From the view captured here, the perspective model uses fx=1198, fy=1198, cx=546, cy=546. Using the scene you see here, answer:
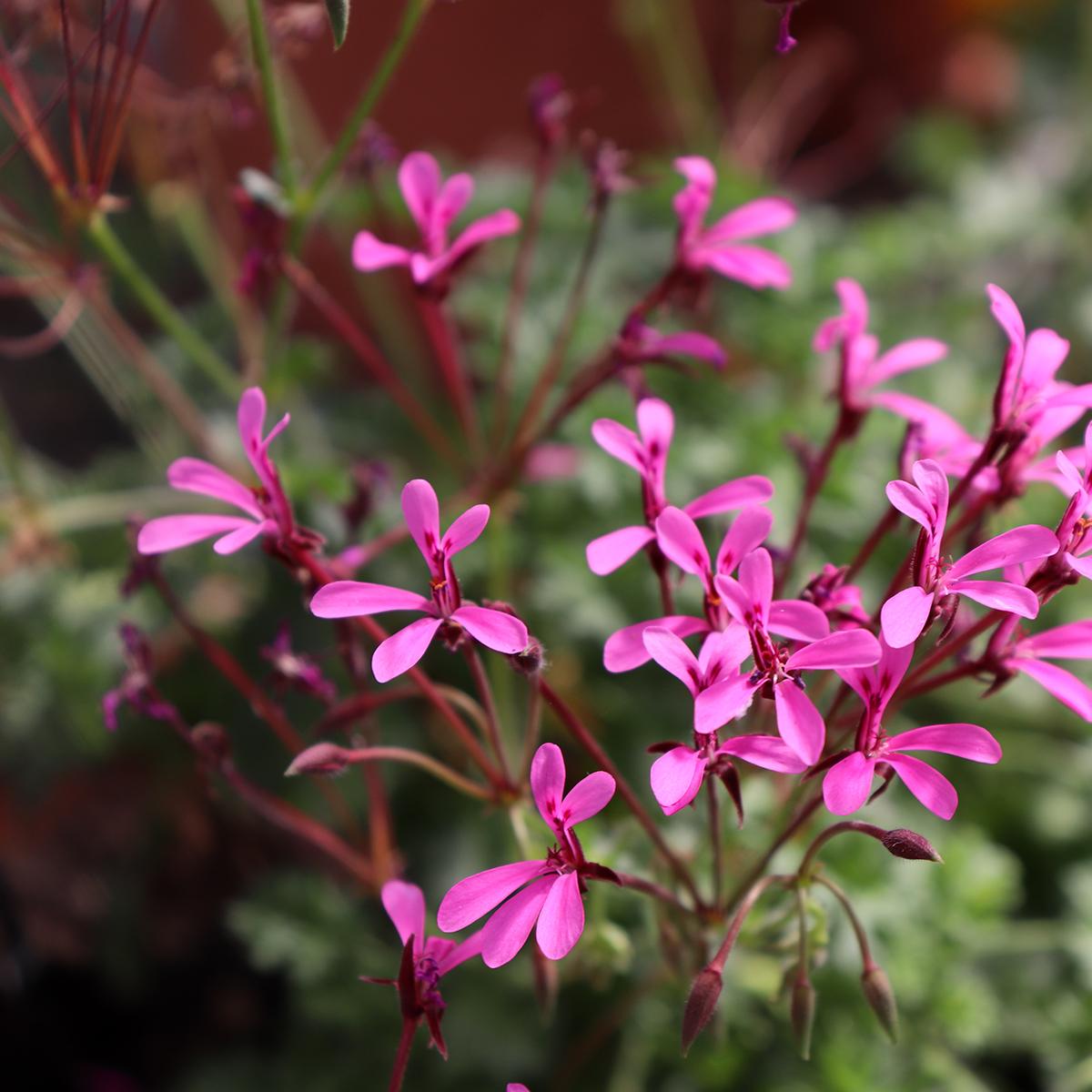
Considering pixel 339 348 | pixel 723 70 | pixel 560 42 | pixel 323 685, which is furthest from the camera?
pixel 723 70

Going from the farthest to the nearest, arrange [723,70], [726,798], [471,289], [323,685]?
[723,70] → [471,289] → [726,798] → [323,685]

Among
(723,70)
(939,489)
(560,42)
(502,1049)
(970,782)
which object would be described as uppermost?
(939,489)

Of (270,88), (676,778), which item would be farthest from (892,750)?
(270,88)

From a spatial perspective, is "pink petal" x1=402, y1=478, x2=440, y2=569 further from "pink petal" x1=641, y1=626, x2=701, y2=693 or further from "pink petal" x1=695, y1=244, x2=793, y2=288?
"pink petal" x1=695, y1=244, x2=793, y2=288

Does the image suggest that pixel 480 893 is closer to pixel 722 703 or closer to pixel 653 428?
pixel 722 703

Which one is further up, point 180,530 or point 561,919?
point 180,530

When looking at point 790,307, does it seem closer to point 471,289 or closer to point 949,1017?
point 471,289

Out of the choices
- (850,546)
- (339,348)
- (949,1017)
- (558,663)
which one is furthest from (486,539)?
(339,348)
